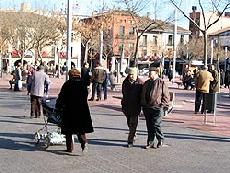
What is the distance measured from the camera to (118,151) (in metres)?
10.8

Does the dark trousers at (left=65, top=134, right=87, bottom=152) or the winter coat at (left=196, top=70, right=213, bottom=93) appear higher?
the winter coat at (left=196, top=70, right=213, bottom=93)

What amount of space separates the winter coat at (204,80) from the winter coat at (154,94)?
7.78m

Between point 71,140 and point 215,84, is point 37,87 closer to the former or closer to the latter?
point 71,140

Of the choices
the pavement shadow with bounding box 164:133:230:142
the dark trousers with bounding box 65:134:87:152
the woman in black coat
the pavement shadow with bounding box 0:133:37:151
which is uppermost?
the woman in black coat

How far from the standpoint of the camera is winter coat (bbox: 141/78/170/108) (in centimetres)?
1101

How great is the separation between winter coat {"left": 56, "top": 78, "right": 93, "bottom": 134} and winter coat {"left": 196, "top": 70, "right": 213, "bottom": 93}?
901cm

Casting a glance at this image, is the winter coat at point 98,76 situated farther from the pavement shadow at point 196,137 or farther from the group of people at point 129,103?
the group of people at point 129,103

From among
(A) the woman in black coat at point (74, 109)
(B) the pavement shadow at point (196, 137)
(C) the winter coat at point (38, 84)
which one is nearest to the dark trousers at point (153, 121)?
(A) the woman in black coat at point (74, 109)

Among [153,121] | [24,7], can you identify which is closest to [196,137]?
[153,121]

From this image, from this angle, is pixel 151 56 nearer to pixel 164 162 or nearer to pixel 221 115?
pixel 221 115

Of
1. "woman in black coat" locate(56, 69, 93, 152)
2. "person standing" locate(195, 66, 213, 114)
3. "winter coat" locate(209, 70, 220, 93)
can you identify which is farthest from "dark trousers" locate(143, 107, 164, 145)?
"winter coat" locate(209, 70, 220, 93)

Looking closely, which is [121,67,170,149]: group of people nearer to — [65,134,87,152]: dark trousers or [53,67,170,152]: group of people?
[53,67,170,152]: group of people

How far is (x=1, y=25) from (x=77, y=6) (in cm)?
2312

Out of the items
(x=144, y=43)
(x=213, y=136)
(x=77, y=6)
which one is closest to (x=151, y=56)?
(x=144, y=43)
